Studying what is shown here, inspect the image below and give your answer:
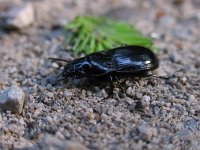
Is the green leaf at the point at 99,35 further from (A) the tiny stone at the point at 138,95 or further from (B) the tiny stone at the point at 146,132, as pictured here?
(B) the tiny stone at the point at 146,132

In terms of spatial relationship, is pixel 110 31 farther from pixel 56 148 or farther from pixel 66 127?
pixel 56 148

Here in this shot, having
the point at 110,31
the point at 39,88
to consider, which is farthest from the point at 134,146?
the point at 110,31

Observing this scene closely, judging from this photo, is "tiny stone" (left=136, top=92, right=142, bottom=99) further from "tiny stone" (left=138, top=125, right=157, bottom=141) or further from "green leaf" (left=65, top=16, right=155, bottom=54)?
"green leaf" (left=65, top=16, right=155, bottom=54)

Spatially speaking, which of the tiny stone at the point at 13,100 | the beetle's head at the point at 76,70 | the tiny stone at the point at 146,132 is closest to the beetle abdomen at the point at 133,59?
the beetle's head at the point at 76,70

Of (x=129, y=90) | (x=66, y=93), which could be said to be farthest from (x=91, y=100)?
(x=129, y=90)

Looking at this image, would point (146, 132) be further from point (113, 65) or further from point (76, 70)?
point (76, 70)

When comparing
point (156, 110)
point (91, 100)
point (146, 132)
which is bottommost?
point (146, 132)

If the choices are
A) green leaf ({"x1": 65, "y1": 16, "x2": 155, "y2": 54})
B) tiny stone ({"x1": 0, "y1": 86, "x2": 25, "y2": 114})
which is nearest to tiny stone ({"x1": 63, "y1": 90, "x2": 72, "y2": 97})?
tiny stone ({"x1": 0, "y1": 86, "x2": 25, "y2": 114})
